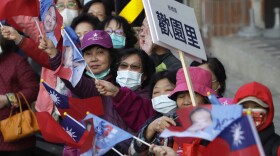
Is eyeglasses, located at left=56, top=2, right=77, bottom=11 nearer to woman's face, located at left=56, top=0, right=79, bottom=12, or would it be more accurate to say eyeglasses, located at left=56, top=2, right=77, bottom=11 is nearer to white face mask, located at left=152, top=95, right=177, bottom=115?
woman's face, located at left=56, top=0, right=79, bottom=12

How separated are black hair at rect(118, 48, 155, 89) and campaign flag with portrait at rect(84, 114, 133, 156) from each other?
1238mm

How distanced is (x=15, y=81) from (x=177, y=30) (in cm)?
277

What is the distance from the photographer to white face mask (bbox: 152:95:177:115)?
8109 millimetres

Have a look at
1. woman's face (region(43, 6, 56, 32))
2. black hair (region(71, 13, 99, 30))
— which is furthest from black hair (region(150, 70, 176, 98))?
black hair (region(71, 13, 99, 30))

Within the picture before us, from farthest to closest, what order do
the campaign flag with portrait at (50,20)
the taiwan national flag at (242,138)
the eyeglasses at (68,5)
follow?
the eyeglasses at (68,5)
the campaign flag with portrait at (50,20)
the taiwan national flag at (242,138)

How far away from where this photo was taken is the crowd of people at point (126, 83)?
702 centimetres

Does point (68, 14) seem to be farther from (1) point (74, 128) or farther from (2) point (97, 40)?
(1) point (74, 128)

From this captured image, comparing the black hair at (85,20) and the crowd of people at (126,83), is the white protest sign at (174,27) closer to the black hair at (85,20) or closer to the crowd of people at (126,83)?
the crowd of people at (126,83)

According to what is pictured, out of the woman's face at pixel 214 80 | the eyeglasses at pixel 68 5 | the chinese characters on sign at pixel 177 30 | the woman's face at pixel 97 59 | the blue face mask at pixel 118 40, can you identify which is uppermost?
the chinese characters on sign at pixel 177 30

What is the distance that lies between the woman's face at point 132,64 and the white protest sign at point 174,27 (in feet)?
3.73

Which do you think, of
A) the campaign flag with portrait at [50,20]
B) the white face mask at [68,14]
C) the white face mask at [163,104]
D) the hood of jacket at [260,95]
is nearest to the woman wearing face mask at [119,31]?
the campaign flag with portrait at [50,20]

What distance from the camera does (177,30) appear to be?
7516 millimetres

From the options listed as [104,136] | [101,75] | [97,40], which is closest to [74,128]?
[104,136]

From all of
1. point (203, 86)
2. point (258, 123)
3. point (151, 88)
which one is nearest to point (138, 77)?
point (151, 88)
